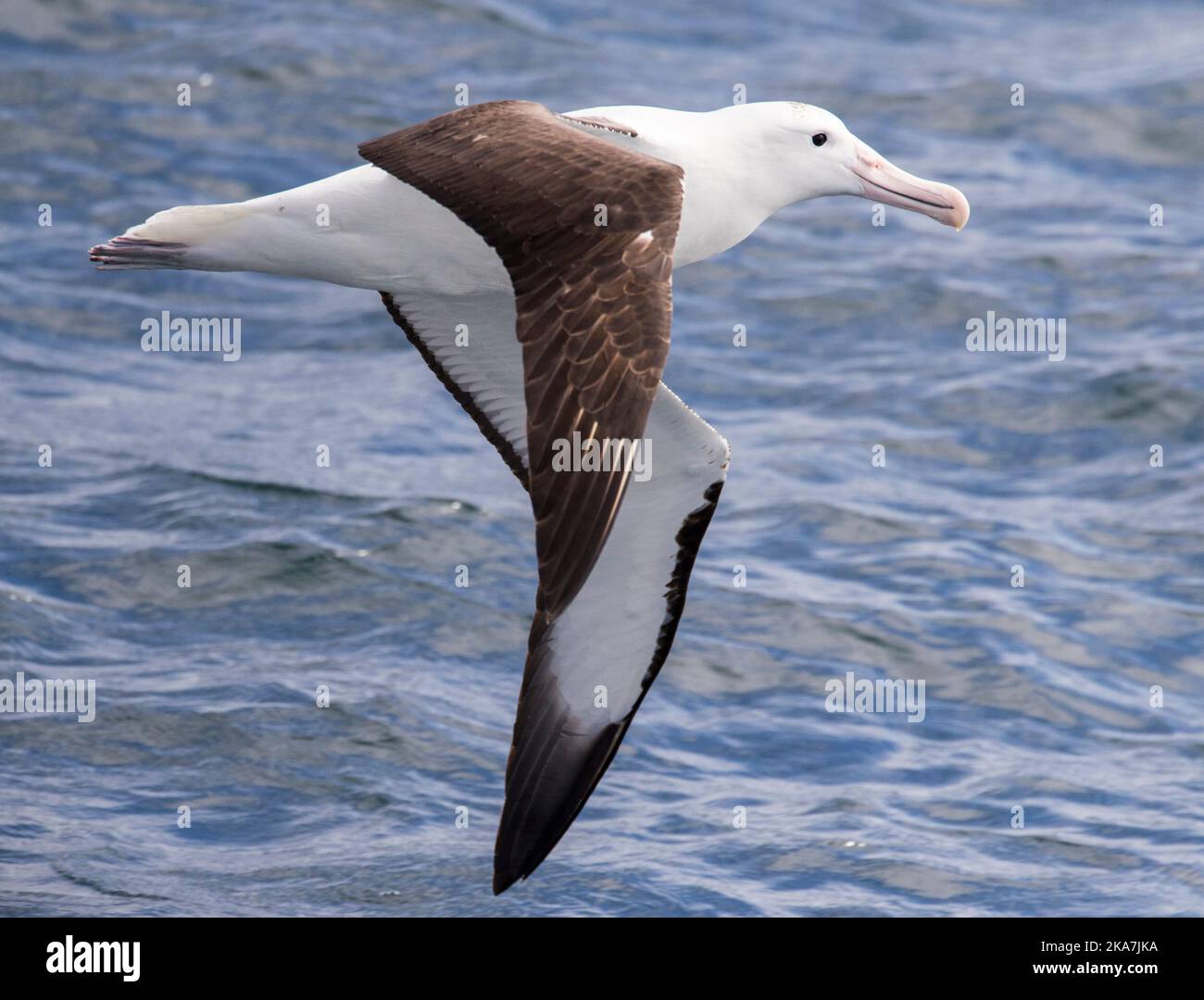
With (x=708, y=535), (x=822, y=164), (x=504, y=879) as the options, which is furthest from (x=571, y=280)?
(x=708, y=535)

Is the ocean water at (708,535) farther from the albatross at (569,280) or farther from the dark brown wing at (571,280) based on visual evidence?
the dark brown wing at (571,280)

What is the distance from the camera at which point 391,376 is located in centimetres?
1948

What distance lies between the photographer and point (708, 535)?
55.3ft

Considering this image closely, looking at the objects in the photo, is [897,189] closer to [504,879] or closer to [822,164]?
[822,164]

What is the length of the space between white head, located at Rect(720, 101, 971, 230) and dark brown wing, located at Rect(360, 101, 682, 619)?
1702 millimetres

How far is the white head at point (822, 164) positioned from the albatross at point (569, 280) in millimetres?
12

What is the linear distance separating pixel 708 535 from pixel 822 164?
671 cm

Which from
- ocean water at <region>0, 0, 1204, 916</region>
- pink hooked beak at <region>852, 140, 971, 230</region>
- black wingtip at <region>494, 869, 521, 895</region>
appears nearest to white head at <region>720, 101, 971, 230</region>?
pink hooked beak at <region>852, 140, 971, 230</region>

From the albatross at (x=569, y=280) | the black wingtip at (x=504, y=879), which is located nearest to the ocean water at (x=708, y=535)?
the black wingtip at (x=504, y=879)

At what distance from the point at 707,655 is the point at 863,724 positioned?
4.50 ft

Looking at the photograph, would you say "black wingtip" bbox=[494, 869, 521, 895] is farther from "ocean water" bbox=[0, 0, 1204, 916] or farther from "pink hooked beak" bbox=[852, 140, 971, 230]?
"pink hooked beak" bbox=[852, 140, 971, 230]

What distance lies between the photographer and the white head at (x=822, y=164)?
33.9 ft

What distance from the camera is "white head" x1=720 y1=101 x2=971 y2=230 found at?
10.3m

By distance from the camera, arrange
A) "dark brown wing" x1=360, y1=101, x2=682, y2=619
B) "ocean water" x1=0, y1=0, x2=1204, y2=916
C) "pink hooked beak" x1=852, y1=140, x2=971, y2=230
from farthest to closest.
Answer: "ocean water" x1=0, y1=0, x2=1204, y2=916
"pink hooked beak" x1=852, y1=140, x2=971, y2=230
"dark brown wing" x1=360, y1=101, x2=682, y2=619
